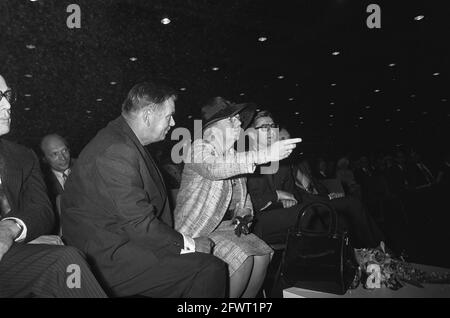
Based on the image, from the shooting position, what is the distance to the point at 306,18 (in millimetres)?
5672

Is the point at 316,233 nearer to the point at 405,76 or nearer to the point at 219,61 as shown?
the point at 219,61

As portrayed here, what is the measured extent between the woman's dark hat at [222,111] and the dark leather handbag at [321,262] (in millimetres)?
825

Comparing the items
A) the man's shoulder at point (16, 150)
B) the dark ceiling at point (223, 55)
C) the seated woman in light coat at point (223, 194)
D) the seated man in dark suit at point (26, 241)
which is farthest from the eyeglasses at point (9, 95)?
the dark ceiling at point (223, 55)

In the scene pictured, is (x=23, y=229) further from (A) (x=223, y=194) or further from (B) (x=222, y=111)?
(B) (x=222, y=111)

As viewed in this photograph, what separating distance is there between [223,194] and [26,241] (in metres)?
1.03

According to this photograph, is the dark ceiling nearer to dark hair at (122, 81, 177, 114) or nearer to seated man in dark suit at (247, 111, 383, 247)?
seated man in dark suit at (247, 111, 383, 247)

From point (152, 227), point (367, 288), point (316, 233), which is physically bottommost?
point (367, 288)

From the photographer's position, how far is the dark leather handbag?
178 centimetres

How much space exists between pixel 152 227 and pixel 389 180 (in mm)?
6953

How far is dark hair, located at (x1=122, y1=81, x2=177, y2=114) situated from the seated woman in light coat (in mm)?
427

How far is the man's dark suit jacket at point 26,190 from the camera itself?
4.59 ft

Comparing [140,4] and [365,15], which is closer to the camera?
[140,4]

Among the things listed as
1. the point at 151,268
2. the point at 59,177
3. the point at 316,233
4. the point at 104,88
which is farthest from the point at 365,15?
the point at 104,88

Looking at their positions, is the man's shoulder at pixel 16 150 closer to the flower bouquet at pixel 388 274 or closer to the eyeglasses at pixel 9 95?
the eyeglasses at pixel 9 95
